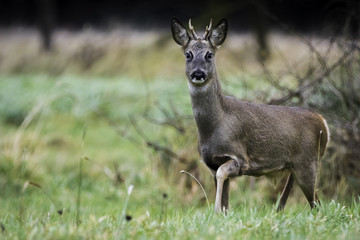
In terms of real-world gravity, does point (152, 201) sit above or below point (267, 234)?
below

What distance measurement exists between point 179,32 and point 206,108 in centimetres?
78

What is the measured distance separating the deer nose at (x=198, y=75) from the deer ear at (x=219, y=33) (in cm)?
44

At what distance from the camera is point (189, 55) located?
5.43m

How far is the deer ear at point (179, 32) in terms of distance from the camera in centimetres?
561

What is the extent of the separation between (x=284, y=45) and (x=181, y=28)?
1250 cm

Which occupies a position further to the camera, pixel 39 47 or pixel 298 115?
pixel 39 47

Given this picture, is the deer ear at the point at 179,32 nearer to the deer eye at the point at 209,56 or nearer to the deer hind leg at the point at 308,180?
the deer eye at the point at 209,56

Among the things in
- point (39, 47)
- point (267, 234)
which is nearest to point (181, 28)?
point (267, 234)

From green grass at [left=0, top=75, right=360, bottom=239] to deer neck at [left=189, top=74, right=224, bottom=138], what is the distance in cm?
67

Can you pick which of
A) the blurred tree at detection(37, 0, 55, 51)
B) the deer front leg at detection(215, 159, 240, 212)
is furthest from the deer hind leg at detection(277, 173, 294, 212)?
the blurred tree at detection(37, 0, 55, 51)

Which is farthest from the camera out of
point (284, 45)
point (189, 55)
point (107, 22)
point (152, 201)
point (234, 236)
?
point (107, 22)

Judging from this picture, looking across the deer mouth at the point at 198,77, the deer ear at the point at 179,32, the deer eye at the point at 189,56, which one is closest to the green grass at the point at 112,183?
the deer mouth at the point at 198,77

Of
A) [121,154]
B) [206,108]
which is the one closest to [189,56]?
[206,108]

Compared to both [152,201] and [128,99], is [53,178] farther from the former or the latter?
[128,99]
